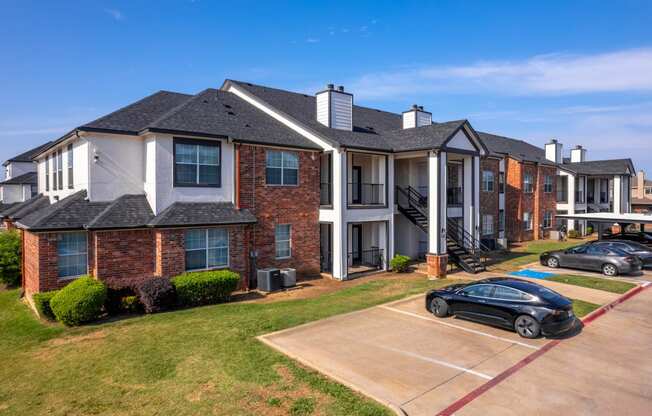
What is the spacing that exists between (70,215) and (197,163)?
15.9 ft

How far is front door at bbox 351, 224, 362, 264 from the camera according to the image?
22.7m

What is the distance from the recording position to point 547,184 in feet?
123

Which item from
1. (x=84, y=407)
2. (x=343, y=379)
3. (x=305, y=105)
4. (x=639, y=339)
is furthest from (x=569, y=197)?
(x=84, y=407)

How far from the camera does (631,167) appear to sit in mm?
40469

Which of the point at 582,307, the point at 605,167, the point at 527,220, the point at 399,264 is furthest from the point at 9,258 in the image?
the point at 605,167

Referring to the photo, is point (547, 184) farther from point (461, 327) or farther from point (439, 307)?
point (461, 327)

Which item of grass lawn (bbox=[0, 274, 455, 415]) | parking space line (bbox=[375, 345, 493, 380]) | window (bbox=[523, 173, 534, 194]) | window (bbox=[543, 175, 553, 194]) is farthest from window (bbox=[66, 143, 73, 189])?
window (bbox=[543, 175, 553, 194])

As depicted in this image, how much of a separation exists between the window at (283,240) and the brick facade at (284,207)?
154mm

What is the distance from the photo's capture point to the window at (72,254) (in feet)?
46.3

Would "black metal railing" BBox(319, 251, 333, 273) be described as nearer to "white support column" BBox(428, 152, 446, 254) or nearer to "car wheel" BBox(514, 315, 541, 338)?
"white support column" BBox(428, 152, 446, 254)

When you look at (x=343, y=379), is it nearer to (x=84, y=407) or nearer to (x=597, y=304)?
(x=84, y=407)

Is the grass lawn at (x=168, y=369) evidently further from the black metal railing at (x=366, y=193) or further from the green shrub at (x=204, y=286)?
the black metal railing at (x=366, y=193)

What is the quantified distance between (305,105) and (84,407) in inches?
750

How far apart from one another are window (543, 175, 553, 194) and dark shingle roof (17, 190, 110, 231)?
116ft
